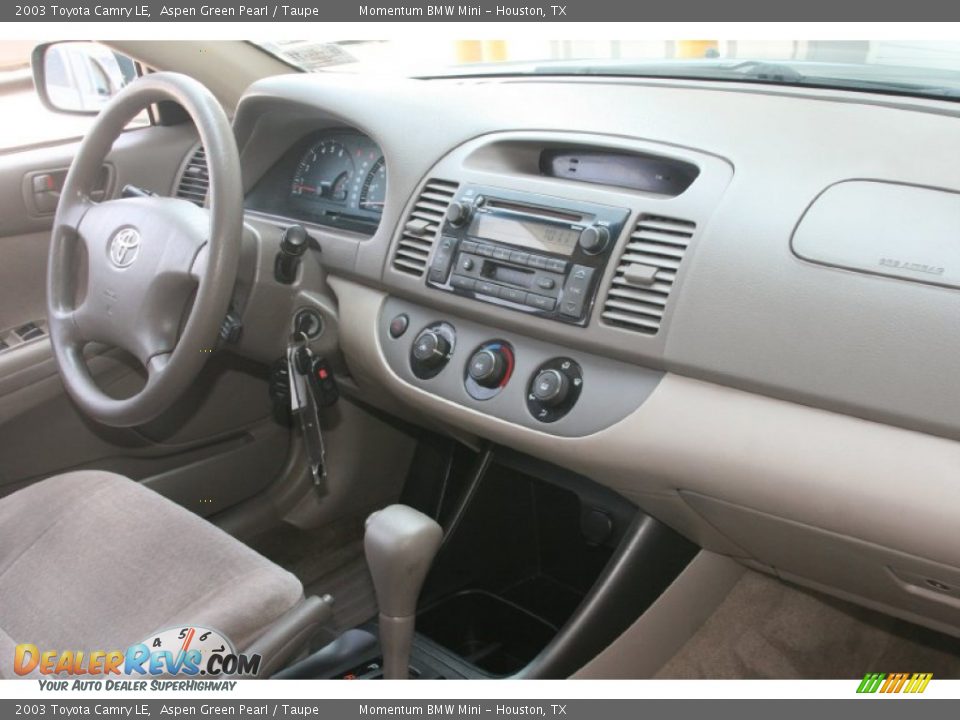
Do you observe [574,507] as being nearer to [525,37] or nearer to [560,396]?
[560,396]

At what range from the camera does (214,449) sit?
215 cm

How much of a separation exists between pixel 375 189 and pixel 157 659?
36.4 inches

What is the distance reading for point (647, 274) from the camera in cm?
126

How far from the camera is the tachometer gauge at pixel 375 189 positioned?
1744 mm

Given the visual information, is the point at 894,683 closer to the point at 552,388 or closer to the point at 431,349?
the point at 552,388

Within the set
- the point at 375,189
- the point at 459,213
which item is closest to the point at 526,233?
the point at 459,213

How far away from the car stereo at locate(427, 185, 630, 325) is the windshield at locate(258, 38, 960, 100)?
1.22ft

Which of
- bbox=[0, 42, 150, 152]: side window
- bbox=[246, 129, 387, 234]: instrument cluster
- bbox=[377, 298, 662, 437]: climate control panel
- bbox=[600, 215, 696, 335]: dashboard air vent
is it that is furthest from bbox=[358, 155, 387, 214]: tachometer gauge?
bbox=[0, 42, 150, 152]: side window

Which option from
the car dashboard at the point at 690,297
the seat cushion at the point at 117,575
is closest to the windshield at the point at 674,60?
the car dashboard at the point at 690,297

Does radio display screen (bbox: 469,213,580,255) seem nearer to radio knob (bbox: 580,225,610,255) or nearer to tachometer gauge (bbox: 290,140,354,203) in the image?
radio knob (bbox: 580,225,610,255)

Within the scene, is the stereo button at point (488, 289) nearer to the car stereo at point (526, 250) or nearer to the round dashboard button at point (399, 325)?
the car stereo at point (526, 250)

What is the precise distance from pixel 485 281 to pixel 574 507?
20.9 inches

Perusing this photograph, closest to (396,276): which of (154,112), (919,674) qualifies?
(154,112)

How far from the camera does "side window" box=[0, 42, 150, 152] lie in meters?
2.22
